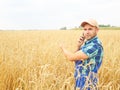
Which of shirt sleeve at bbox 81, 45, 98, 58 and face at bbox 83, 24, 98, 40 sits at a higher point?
face at bbox 83, 24, 98, 40

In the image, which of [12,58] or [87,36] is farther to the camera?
[12,58]

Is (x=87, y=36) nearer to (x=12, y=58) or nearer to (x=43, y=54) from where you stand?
(x=12, y=58)

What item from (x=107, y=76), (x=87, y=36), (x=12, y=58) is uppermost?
(x=87, y=36)

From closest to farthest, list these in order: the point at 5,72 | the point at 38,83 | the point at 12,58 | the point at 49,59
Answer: the point at 38,83 → the point at 5,72 → the point at 12,58 → the point at 49,59

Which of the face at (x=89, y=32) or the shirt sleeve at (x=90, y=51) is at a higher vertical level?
the face at (x=89, y=32)

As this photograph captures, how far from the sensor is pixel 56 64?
12.8 feet

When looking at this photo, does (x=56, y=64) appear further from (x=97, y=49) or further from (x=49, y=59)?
(x=97, y=49)

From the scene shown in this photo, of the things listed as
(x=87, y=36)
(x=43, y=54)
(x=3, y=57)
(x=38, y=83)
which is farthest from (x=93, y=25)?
(x=43, y=54)

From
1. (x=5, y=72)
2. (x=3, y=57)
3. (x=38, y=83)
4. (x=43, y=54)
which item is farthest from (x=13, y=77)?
(x=38, y=83)

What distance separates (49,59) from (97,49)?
1.49 metres

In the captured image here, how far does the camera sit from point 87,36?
111 inches

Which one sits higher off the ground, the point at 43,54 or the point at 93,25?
the point at 93,25

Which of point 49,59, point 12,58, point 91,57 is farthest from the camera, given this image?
point 49,59

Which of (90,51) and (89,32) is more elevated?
(89,32)
